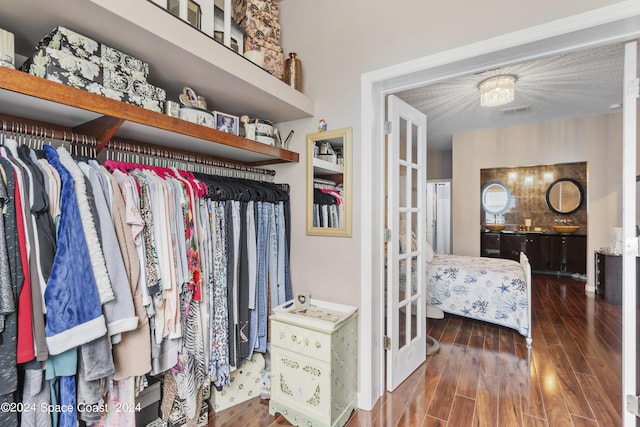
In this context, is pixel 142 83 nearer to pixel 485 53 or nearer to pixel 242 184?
pixel 242 184

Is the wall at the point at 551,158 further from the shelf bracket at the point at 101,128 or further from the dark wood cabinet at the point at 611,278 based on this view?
the shelf bracket at the point at 101,128

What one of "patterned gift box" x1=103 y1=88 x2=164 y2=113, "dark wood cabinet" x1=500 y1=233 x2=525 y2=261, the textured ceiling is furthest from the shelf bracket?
"dark wood cabinet" x1=500 y1=233 x2=525 y2=261

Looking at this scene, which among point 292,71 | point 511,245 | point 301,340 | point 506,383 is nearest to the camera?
point 301,340

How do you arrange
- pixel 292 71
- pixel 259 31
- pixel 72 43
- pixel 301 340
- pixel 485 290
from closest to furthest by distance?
1. pixel 72 43
2. pixel 301 340
3. pixel 259 31
4. pixel 292 71
5. pixel 485 290

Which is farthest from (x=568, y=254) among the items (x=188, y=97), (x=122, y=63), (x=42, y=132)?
(x=42, y=132)

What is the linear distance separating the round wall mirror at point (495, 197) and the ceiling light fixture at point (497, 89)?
3.68 metres

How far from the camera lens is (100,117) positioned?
1285 mm

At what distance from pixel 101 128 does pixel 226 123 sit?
26.1 inches

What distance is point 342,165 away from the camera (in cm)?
202

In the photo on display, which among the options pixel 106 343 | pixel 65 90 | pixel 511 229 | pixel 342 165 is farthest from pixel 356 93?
pixel 511 229

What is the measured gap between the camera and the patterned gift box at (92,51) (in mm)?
1162

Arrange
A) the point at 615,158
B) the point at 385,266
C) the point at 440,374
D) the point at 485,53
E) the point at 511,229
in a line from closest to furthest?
the point at 485,53 < the point at 385,266 < the point at 440,374 < the point at 615,158 < the point at 511,229

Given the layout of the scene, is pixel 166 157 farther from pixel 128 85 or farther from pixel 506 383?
pixel 506 383

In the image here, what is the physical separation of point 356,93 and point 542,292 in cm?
478
